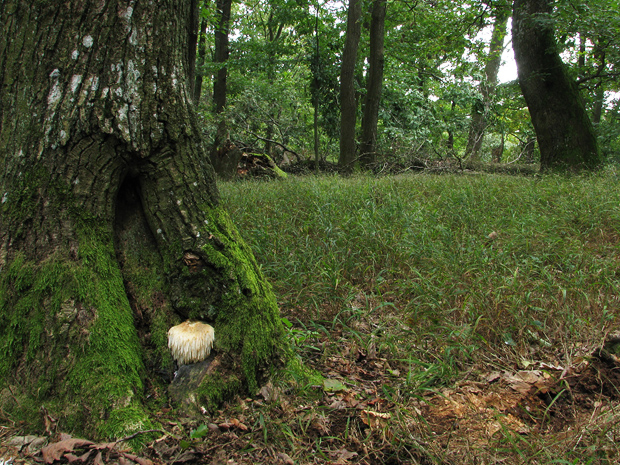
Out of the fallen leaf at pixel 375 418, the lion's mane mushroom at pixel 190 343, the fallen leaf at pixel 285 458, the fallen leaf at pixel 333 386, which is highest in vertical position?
the lion's mane mushroom at pixel 190 343

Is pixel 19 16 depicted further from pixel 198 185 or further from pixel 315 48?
pixel 315 48

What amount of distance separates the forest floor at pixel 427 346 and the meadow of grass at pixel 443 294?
0.04ft

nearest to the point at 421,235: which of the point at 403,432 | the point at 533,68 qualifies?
the point at 403,432

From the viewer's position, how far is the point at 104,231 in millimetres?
2020

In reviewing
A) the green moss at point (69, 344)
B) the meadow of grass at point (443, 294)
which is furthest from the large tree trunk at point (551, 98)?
the green moss at point (69, 344)

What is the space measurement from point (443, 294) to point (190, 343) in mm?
1915

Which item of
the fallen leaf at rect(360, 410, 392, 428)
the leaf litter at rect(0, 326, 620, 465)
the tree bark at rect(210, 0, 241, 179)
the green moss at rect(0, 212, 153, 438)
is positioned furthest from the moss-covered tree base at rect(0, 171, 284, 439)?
the tree bark at rect(210, 0, 241, 179)

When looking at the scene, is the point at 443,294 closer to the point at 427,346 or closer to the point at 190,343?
the point at 427,346

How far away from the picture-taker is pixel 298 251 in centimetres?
377

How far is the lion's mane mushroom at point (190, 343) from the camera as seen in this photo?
190cm

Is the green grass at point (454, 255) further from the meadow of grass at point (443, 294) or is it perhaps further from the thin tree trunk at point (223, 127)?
the thin tree trunk at point (223, 127)

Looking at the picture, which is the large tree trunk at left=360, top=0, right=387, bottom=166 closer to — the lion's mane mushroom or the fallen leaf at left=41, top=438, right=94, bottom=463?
the lion's mane mushroom

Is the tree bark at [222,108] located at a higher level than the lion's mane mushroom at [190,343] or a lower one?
higher

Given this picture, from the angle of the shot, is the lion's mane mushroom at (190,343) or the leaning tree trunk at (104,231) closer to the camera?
the leaning tree trunk at (104,231)
